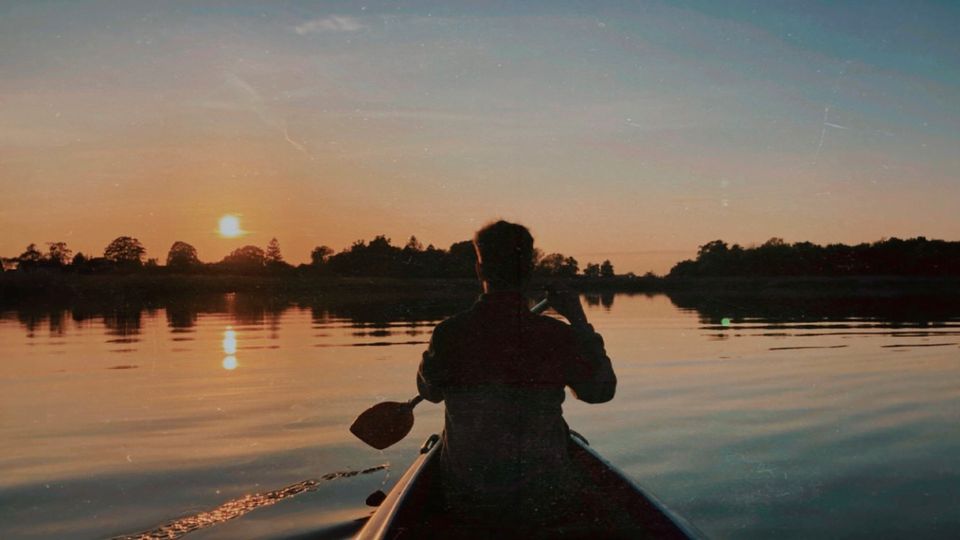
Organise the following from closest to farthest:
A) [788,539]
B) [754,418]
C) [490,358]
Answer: [490,358] → [788,539] → [754,418]

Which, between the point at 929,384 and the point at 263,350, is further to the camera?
the point at 263,350

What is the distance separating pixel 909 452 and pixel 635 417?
3679mm

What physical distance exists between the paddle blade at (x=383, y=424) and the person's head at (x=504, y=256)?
2846 millimetres

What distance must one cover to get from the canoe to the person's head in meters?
1.26

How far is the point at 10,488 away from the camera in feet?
27.3

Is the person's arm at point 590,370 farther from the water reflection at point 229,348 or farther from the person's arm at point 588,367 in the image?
the water reflection at point 229,348

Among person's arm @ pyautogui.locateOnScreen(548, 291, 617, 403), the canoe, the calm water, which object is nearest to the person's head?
person's arm @ pyautogui.locateOnScreen(548, 291, 617, 403)

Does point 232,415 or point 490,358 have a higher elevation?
point 490,358

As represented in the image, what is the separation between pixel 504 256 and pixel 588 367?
683 mm

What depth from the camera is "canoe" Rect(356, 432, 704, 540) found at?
414cm

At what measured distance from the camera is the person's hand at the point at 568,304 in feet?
13.7

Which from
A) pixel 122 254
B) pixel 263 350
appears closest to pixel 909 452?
pixel 263 350

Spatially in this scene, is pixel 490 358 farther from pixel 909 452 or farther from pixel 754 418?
pixel 754 418

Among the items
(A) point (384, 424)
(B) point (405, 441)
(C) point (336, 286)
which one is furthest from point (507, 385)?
(C) point (336, 286)
